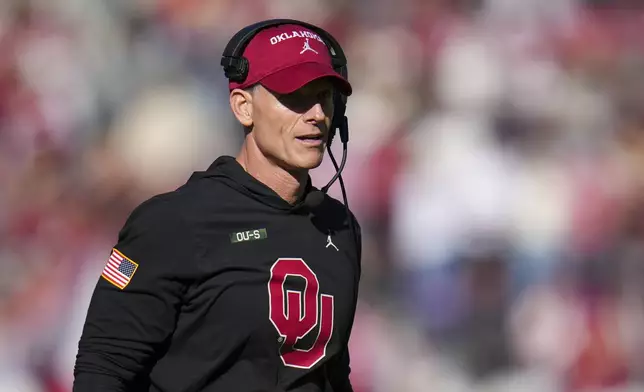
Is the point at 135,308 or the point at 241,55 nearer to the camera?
the point at 135,308

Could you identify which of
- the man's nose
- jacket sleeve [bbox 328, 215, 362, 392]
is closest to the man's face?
the man's nose

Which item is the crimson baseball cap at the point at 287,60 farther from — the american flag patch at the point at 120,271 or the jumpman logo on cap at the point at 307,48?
the american flag patch at the point at 120,271

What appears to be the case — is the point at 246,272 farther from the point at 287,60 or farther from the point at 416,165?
the point at 416,165

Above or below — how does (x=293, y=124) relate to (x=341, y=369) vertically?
above

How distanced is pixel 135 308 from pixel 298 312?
286mm

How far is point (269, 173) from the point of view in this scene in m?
1.88

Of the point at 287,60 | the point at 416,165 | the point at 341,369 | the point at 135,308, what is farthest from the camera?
the point at 416,165

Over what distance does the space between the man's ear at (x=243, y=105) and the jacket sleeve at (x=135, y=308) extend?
26 centimetres

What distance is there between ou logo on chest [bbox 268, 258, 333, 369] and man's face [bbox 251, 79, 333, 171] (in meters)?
0.19

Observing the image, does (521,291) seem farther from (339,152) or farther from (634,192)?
(339,152)

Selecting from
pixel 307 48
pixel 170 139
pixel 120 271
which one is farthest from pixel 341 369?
pixel 170 139

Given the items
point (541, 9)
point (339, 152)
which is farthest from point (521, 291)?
point (541, 9)

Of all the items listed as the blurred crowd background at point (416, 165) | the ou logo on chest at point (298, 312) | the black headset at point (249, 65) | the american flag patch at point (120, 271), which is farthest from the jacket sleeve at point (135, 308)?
the blurred crowd background at point (416, 165)

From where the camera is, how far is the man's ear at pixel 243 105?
6.12 ft
